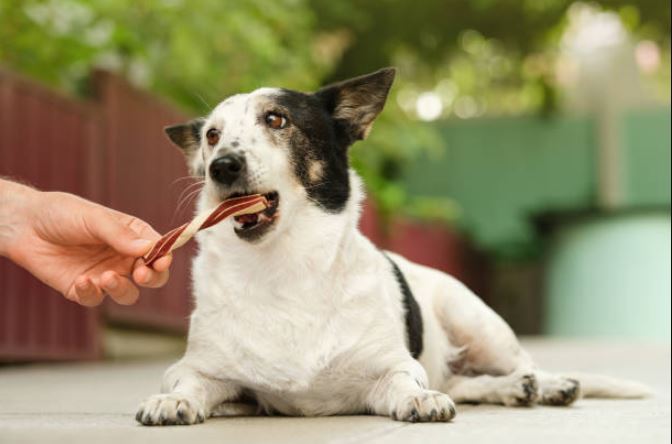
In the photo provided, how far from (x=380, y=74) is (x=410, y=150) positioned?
9834mm

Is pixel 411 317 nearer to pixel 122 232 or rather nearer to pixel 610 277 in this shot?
pixel 122 232

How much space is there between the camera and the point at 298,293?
3438mm

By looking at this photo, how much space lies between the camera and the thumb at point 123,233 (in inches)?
119

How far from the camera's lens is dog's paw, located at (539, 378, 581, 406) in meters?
3.81

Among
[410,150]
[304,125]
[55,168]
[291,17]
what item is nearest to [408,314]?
[304,125]

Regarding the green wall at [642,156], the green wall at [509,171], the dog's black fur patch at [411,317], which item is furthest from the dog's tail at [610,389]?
the green wall at [642,156]

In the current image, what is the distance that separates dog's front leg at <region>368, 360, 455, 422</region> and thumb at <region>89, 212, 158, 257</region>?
2.82 ft

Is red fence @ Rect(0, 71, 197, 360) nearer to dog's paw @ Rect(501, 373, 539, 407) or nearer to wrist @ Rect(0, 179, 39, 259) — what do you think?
wrist @ Rect(0, 179, 39, 259)

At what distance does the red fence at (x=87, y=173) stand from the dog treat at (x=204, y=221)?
4.13 m

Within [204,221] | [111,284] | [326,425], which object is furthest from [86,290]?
[326,425]

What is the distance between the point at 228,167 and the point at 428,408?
917 millimetres

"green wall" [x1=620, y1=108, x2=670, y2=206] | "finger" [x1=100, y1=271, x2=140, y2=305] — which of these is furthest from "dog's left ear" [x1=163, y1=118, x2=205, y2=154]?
"green wall" [x1=620, y1=108, x2=670, y2=206]

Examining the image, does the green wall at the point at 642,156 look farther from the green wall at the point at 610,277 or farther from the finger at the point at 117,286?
the finger at the point at 117,286

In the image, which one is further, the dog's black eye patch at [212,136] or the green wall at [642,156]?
the green wall at [642,156]
